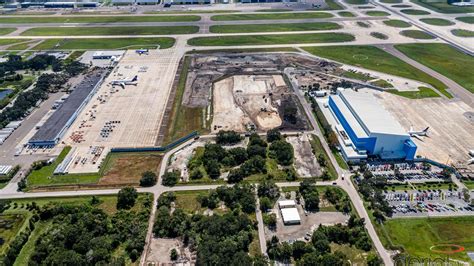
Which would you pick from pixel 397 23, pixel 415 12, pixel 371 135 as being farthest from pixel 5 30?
pixel 415 12

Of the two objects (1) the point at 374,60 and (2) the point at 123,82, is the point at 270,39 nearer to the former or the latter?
(1) the point at 374,60

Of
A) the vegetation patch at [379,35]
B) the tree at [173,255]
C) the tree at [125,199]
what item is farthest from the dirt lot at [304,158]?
the vegetation patch at [379,35]

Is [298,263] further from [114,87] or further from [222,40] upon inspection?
[222,40]

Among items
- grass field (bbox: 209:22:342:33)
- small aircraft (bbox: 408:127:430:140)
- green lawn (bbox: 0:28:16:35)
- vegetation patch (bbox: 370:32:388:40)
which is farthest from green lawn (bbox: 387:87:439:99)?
green lawn (bbox: 0:28:16:35)

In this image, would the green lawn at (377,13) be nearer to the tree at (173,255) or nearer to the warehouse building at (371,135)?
the warehouse building at (371,135)

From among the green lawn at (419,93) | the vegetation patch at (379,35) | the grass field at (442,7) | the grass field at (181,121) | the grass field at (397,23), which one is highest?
the grass field at (442,7)

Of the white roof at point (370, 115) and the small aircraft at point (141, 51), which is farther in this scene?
the small aircraft at point (141, 51)

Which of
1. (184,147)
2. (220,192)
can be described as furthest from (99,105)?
(220,192)
